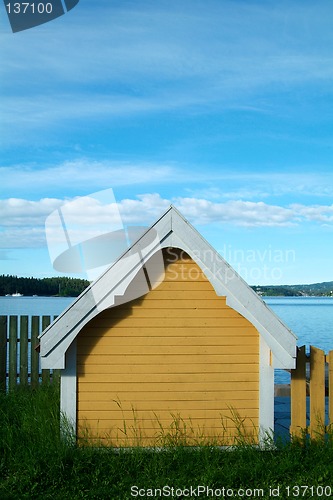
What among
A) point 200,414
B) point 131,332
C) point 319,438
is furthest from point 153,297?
point 319,438

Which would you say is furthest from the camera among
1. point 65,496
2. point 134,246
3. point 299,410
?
point 299,410

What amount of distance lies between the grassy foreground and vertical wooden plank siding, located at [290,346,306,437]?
11.5 inches

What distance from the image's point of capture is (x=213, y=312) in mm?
7281

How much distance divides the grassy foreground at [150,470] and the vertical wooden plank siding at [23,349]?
459cm

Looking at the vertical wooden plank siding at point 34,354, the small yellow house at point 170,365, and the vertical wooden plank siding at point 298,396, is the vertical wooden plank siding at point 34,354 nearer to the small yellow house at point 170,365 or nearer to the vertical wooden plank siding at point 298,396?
the small yellow house at point 170,365

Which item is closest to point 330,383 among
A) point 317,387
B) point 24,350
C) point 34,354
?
point 317,387

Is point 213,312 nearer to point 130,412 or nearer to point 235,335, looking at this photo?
point 235,335

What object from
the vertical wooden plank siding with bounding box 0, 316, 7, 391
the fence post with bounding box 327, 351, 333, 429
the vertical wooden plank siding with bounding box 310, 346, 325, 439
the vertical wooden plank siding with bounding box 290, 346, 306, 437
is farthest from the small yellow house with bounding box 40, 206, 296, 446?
the vertical wooden plank siding with bounding box 0, 316, 7, 391

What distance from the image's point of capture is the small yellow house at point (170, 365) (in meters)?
7.17

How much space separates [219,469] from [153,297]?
2227 millimetres

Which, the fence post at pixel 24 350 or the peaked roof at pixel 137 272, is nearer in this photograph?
the peaked roof at pixel 137 272

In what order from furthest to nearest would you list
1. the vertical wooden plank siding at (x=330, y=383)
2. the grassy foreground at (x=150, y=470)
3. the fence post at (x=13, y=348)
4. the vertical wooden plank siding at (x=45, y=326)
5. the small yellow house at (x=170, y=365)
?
the vertical wooden plank siding at (x=45, y=326) → the fence post at (x=13, y=348) → the vertical wooden plank siding at (x=330, y=383) → the small yellow house at (x=170, y=365) → the grassy foreground at (x=150, y=470)

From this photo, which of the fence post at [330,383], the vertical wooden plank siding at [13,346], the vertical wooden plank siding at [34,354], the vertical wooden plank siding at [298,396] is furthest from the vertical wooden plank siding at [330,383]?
the vertical wooden plank siding at [13,346]

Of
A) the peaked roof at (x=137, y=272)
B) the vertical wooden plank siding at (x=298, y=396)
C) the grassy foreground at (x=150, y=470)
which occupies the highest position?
the peaked roof at (x=137, y=272)
